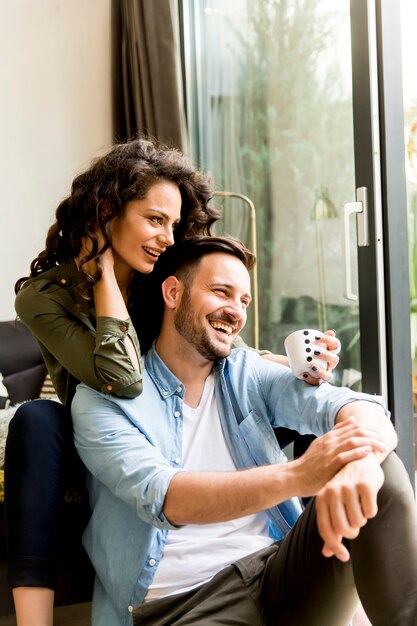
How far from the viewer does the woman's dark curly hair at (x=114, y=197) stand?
1.65 m

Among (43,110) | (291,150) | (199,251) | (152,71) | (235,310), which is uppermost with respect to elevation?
(152,71)

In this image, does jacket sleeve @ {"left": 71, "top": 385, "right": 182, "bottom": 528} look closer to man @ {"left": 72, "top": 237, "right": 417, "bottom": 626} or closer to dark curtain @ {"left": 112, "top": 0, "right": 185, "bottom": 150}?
man @ {"left": 72, "top": 237, "right": 417, "bottom": 626}

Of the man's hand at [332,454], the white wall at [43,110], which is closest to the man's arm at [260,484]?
the man's hand at [332,454]

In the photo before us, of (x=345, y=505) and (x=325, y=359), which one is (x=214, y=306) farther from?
(x=345, y=505)

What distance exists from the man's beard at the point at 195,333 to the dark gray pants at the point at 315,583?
1.23ft

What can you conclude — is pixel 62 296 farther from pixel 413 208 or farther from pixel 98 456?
pixel 413 208

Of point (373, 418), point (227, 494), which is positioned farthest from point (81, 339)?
point (373, 418)

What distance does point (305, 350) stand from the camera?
141 cm

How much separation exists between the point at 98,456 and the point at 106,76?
291cm

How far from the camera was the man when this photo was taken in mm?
1129

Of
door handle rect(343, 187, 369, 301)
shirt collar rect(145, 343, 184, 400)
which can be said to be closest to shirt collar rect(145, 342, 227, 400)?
shirt collar rect(145, 343, 184, 400)

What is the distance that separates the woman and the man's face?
12cm

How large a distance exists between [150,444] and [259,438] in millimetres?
256

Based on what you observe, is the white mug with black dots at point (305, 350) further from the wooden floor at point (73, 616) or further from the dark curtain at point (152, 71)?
the dark curtain at point (152, 71)
